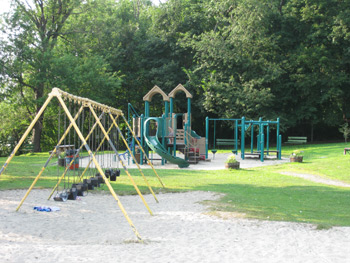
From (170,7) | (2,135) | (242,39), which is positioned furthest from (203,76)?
(2,135)

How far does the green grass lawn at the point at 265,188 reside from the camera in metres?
8.78

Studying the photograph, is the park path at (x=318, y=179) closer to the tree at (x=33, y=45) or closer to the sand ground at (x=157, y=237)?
the sand ground at (x=157, y=237)

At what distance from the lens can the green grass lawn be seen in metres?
8.78

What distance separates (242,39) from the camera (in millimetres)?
33156

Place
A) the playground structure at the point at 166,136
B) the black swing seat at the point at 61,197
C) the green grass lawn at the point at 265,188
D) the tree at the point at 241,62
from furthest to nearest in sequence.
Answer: the tree at the point at 241,62, the playground structure at the point at 166,136, the green grass lawn at the point at 265,188, the black swing seat at the point at 61,197

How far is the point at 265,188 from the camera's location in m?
12.6

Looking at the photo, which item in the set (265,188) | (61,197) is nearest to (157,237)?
(61,197)

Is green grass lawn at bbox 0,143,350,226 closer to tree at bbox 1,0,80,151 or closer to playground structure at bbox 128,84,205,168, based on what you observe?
playground structure at bbox 128,84,205,168

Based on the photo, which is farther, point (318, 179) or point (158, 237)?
point (318, 179)

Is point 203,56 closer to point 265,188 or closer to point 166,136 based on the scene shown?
point 166,136

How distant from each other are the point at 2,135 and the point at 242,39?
23280 millimetres

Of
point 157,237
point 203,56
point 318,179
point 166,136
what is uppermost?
point 203,56

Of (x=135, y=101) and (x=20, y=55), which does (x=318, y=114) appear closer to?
(x=135, y=101)

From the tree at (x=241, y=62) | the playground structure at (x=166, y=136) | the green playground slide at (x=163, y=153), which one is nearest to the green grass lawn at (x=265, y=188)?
the green playground slide at (x=163, y=153)
